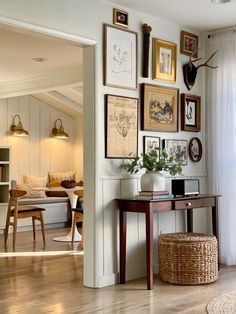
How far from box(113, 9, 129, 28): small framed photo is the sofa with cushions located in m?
4.71

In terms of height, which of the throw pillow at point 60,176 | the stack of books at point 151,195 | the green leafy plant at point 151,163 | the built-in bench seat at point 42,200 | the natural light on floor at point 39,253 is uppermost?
the green leafy plant at point 151,163

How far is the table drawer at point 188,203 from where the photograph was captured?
4867 millimetres

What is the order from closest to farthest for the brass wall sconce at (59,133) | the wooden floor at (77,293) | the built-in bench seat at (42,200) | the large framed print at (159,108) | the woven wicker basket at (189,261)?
the wooden floor at (77,293), the woven wicker basket at (189,261), the large framed print at (159,108), the built-in bench seat at (42,200), the brass wall sconce at (59,133)

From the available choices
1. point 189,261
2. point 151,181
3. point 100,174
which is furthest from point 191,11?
point 189,261

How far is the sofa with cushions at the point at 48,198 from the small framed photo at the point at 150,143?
161 inches

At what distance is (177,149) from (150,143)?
469 mm

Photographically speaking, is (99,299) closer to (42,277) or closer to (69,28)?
(42,277)

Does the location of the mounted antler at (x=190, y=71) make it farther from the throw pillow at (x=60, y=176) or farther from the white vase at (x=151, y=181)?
the throw pillow at (x=60, y=176)

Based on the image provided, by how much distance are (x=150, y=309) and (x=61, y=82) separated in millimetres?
4735

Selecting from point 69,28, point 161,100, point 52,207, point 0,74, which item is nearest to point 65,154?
point 52,207

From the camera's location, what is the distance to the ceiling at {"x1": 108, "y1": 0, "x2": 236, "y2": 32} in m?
4.87

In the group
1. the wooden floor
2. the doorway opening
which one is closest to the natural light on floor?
the doorway opening

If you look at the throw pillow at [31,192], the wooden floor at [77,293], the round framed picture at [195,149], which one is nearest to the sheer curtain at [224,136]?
the round framed picture at [195,149]

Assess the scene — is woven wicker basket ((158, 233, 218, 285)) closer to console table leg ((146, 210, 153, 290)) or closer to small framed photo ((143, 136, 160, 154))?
console table leg ((146, 210, 153, 290))
